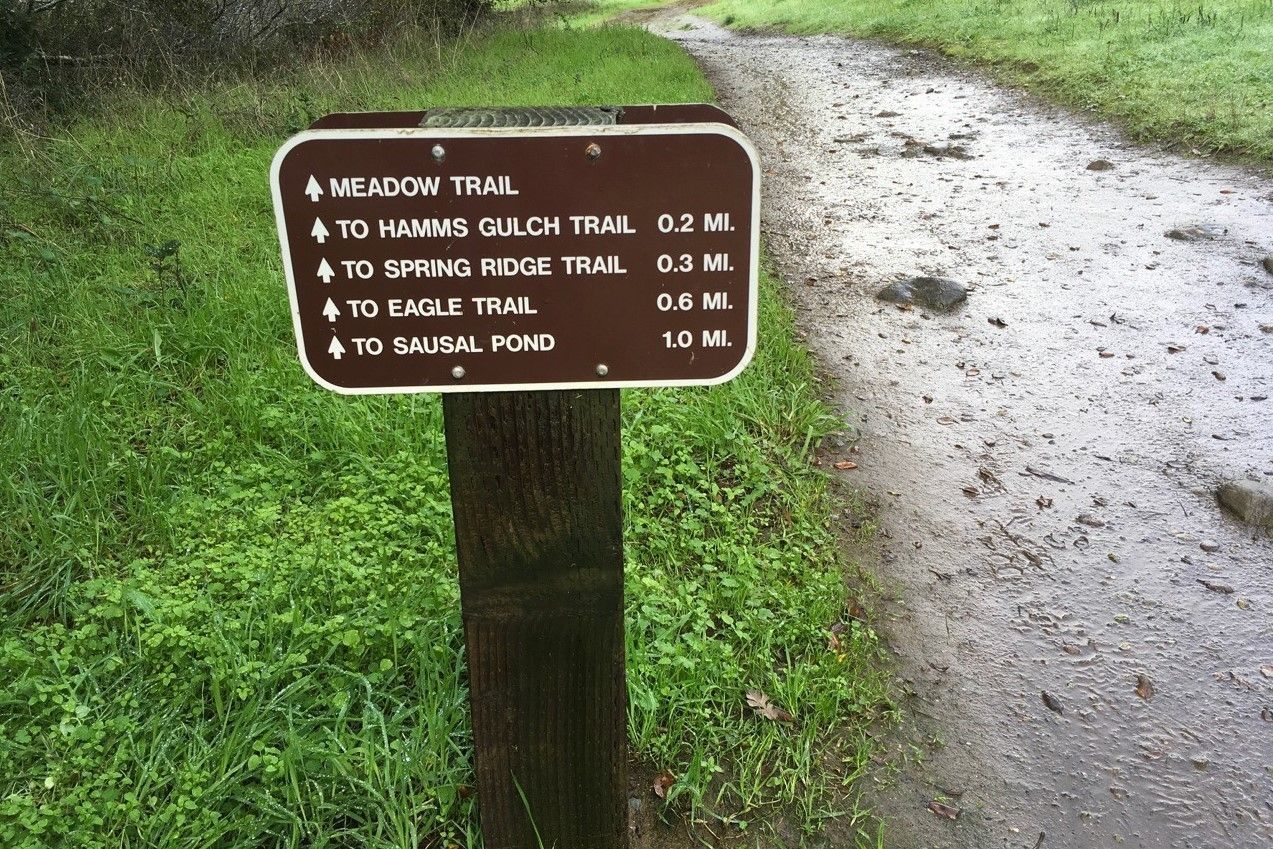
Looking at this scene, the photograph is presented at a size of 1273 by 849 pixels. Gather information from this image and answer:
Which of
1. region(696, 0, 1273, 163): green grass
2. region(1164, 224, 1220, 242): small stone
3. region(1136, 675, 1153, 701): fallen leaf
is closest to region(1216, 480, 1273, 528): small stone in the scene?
region(1136, 675, 1153, 701): fallen leaf

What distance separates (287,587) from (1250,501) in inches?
142

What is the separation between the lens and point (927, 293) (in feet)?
17.9

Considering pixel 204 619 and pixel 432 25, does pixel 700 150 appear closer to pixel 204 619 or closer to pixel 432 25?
pixel 204 619

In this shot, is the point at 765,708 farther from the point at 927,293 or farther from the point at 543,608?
the point at 927,293

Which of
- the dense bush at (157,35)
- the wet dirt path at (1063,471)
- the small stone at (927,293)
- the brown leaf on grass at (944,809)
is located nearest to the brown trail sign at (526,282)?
the brown leaf on grass at (944,809)

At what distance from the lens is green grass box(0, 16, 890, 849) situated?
213cm

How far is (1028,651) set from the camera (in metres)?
2.91

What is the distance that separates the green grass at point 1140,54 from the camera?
27.4ft

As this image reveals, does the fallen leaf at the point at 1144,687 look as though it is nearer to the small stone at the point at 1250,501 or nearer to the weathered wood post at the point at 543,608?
the small stone at the point at 1250,501

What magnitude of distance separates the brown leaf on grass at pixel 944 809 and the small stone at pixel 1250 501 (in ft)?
6.65

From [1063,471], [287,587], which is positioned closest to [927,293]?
[1063,471]

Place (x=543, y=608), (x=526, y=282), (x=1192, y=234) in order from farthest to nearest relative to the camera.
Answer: (x=1192, y=234)
(x=543, y=608)
(x=526, y=282)

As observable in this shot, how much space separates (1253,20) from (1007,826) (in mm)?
12294

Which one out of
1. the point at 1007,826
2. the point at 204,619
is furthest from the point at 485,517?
the point at 1007,826
